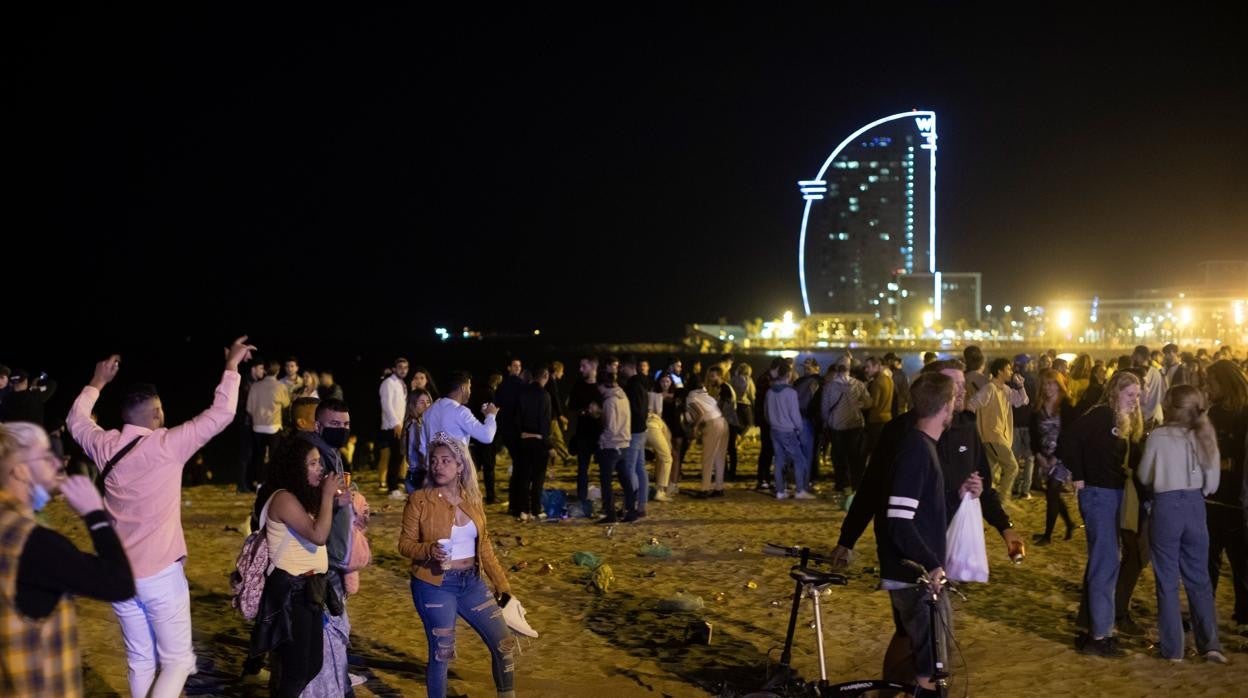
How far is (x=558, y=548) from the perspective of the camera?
10.8 m

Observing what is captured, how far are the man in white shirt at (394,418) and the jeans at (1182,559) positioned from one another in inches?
333

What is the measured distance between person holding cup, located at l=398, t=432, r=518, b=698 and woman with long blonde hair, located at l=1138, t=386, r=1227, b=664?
4.04m

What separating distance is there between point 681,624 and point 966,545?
303 cm

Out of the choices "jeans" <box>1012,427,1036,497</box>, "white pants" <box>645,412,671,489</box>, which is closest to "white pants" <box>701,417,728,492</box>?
"white pants" <box>645,412,671,489</box>

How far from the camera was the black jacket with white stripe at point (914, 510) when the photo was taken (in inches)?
182

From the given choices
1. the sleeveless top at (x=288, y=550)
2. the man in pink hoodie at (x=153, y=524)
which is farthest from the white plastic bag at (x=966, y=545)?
the man in pink hoodie at (x=153, y=524)

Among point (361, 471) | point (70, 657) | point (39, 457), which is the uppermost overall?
point (39, 457)

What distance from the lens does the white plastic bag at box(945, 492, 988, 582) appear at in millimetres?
5508

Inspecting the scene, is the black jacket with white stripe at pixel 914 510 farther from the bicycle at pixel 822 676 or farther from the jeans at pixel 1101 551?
the jeans at pixel 1101 551

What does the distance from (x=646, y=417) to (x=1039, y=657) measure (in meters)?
5.69

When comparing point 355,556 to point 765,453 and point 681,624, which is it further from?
point 765,453

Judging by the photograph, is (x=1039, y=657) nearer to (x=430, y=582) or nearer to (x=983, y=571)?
(x=983, y=571)

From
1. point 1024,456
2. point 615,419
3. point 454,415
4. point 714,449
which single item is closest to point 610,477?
point 615,419

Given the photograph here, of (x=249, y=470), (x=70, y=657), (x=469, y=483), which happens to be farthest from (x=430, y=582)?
(x=249, y=470)
